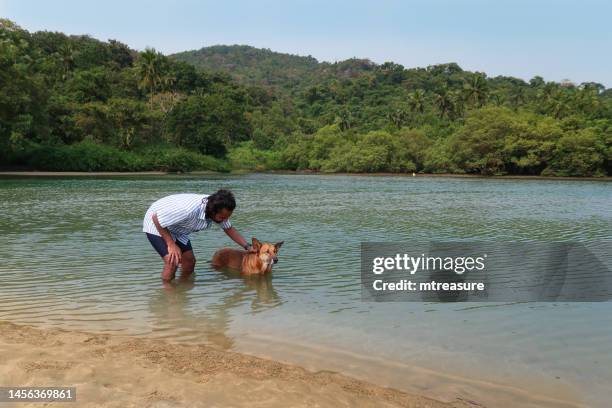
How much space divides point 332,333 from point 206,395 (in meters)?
2.37

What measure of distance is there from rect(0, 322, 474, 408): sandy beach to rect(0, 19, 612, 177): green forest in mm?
53153

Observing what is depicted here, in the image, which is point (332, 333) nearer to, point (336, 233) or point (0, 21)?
point (336, 233)

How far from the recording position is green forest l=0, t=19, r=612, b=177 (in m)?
65.8

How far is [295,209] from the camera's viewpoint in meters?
23.9

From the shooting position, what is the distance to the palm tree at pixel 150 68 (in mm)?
96062

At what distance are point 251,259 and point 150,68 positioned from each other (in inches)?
3738

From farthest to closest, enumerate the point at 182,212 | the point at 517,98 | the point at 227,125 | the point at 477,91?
the point at 517,98 < the point at 477,91 < the point at 227,125 < the point at 182,212

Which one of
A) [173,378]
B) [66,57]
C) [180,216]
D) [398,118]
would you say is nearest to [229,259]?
[180,216]

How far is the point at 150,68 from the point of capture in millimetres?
96688

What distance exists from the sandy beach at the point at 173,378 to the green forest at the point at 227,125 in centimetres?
5315

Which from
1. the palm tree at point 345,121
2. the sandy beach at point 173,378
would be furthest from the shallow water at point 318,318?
the palm tree at point 345,121

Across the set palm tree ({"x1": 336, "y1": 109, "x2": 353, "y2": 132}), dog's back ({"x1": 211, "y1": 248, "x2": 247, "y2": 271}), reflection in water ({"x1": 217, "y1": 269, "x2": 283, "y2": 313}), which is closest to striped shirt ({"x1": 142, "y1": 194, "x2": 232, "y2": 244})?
reflection in water ({"x1": 217, "y1": 269, "x2": 283, "y2": 313})

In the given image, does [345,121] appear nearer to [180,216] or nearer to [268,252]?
[268,252]

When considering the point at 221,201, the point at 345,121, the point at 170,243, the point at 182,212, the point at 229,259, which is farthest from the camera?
the point at 345,121
